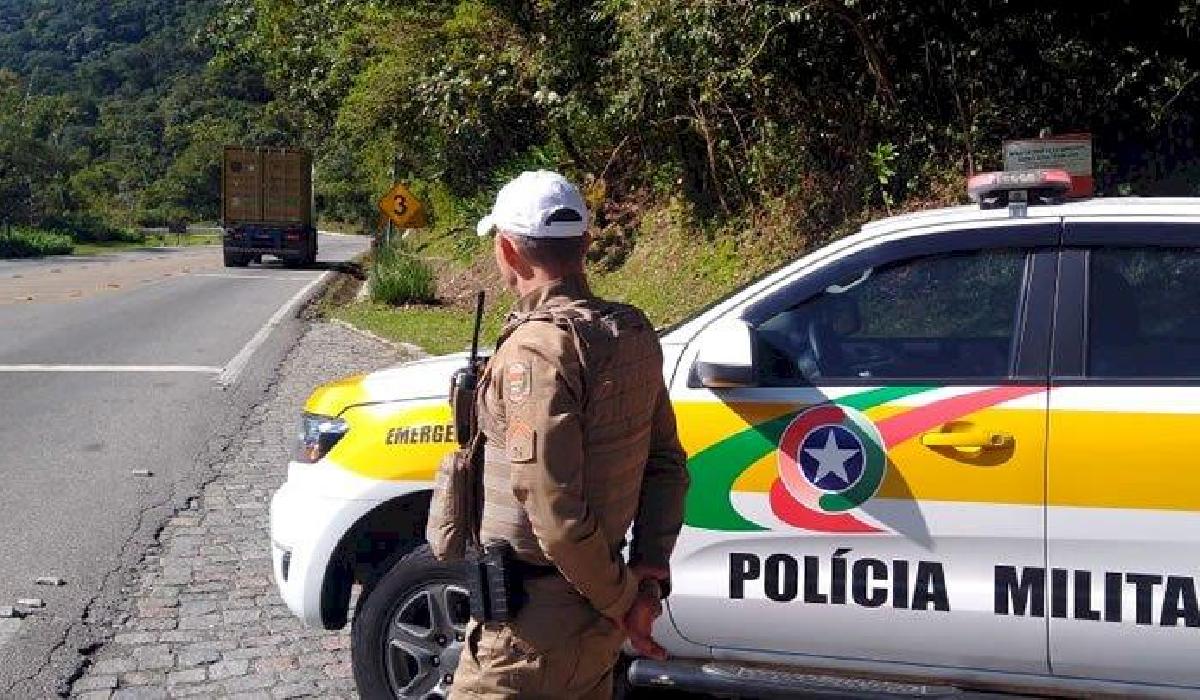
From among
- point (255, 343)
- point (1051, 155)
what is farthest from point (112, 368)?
point (1051, 155)

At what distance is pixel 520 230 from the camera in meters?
2.75

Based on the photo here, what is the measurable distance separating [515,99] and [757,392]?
18.7 meters

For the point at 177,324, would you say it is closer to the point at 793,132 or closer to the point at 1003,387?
the point at 793,132

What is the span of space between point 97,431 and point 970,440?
26.1ft

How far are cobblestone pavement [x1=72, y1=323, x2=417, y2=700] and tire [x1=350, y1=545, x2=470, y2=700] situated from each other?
67 centimetres

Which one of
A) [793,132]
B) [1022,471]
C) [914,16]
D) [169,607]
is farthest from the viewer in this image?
[793,132]

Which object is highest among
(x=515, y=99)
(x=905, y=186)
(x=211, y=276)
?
(x=515, y=99)

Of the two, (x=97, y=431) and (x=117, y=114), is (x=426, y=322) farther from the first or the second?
(x=117, y=114)

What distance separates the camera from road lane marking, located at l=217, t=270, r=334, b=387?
1358cm

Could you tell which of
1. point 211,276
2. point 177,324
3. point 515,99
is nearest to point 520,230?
point 177,324

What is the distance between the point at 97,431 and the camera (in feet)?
33.7

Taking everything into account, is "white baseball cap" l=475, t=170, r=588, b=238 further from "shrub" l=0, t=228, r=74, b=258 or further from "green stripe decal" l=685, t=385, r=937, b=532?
"shrub" l=0, t=228, r=74, b=258

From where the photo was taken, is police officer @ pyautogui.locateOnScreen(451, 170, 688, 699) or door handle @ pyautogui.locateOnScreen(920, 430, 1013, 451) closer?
police officer @ pyautogui.locateOnScreen(451, 170, 688, 699)

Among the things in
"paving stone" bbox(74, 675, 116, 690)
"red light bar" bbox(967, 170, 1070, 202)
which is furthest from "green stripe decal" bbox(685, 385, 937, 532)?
"paving stone" bbox(74, 675, 116, 690)
